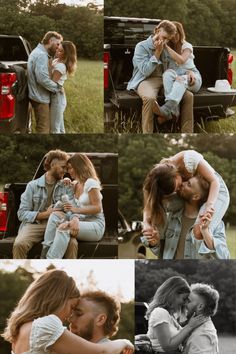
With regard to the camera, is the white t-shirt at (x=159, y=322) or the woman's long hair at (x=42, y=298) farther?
the white t-shirt at (x=159, y=322)

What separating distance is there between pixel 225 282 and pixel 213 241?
0.29 meters

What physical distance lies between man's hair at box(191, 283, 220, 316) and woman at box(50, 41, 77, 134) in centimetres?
124

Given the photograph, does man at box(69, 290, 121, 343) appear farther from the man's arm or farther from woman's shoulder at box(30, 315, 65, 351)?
the man's arm

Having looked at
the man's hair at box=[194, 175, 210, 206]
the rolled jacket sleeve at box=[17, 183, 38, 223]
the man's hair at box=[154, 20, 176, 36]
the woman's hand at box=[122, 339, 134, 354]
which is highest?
the man's hair at box=[154, 20, 176, 36]

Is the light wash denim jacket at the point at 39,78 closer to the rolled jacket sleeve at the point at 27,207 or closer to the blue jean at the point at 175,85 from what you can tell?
the rolled jacket sleeve at the point at 27,207

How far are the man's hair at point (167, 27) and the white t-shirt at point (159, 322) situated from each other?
5.41 ft

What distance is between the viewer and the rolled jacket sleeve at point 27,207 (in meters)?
6.62

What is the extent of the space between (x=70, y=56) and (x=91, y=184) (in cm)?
77

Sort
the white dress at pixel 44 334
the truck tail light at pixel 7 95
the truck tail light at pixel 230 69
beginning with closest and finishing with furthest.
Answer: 1. the white dress at pixel 44 334
2. the truck tail light at pixel 7 95
3. the truck tail light at pixel 230 69

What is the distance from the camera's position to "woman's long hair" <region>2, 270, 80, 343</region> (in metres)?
6.56

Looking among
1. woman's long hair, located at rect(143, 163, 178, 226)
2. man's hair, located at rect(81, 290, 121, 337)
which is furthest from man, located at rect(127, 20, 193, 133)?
man's hair, located at rect(81, 290, 121, 337)

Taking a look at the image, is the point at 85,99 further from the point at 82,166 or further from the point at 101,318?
the point at 101,318

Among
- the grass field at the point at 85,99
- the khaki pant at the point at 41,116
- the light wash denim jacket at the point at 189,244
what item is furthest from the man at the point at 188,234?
the khaki pant at the point at 41,116

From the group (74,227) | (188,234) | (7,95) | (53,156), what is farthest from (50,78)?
(188,234)
